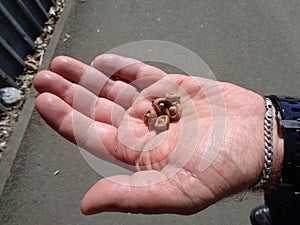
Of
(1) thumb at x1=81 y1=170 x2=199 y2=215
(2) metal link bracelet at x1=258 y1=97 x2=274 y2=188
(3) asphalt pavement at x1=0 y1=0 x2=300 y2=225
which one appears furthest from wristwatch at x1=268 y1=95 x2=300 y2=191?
(3) asphalt pavement at x1=0 y1=0 x2=300 y2=225

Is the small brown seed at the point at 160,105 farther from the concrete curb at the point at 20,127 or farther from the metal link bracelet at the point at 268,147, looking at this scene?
the concrete curb at the point at 20,127

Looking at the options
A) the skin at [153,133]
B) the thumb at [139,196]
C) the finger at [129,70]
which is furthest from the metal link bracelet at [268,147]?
the finger at [129,70]

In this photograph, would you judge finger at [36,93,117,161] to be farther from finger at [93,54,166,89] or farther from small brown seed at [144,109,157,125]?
finger at [93,54,166,89]

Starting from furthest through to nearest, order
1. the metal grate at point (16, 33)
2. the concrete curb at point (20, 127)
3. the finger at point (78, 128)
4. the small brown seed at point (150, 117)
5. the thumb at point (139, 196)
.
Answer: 1. the metal grate at point (16, 33)
2. the concrete curb at point (20, 127)
3. the small brown seed at point (150, 117)
4. the finger at point (78, 128)
5. the thumb at point (139, 196)

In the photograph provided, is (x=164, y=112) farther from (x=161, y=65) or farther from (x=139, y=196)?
(x=161, y=65)

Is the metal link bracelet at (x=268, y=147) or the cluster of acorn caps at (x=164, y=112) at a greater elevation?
the cluster of acorn caps at (x=164, y=112)

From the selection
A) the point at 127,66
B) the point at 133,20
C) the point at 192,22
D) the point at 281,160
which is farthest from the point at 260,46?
the point at 281,160

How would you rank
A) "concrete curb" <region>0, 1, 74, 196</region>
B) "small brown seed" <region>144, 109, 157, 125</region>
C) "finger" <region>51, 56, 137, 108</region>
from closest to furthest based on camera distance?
"small brown seed" <region>144, 109, 157, 125</region>
"finger" <region>51, 56, 137, 108</region>
"concrete curb" <region>0, 1, 74, 196</region>
